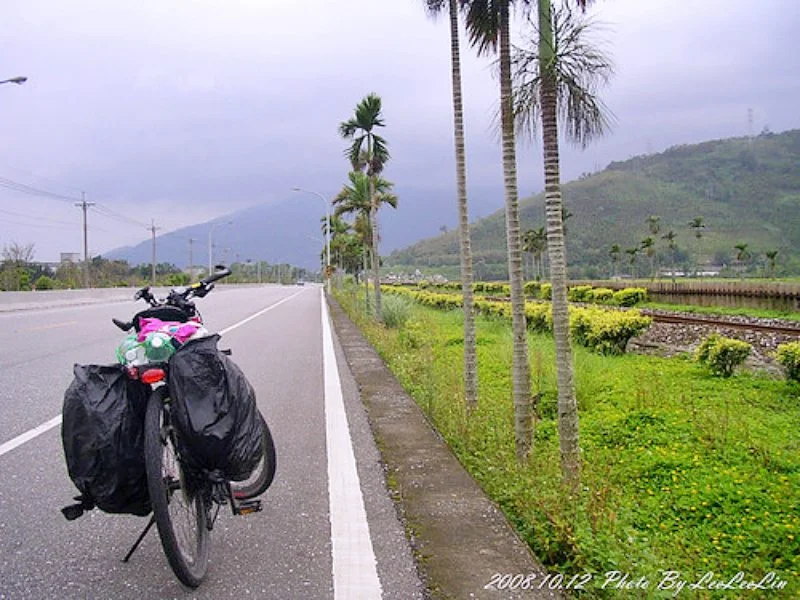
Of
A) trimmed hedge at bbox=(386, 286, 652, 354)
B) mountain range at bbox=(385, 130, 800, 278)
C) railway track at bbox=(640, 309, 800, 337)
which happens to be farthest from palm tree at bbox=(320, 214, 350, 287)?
trimmed hedge at bbox=(386, 286, 652, 354)

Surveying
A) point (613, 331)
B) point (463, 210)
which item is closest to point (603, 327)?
point (613, 331)

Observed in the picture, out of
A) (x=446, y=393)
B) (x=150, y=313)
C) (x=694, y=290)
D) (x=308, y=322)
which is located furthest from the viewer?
(x=694, y=290)

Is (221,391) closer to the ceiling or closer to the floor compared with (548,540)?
closer to the ceiling

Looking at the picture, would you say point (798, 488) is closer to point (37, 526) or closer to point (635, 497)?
point (635, 497)

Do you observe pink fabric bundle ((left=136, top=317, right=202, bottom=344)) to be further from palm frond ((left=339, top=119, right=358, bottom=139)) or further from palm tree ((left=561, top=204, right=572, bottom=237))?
palm frond ((left=339, top=119, right=358, bottom=139))

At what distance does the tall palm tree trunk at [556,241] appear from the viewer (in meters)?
5.00

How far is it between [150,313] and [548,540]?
96.4 inches

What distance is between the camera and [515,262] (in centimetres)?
592

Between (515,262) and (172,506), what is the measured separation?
3721 millimetres

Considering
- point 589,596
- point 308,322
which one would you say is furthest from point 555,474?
point 308,322

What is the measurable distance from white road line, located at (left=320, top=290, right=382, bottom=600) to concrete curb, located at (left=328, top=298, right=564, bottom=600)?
0.23 m

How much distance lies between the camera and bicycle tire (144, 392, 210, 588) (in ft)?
9.49

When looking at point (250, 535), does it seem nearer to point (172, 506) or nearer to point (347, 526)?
point (347, 526)

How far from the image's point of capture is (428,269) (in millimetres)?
113375
